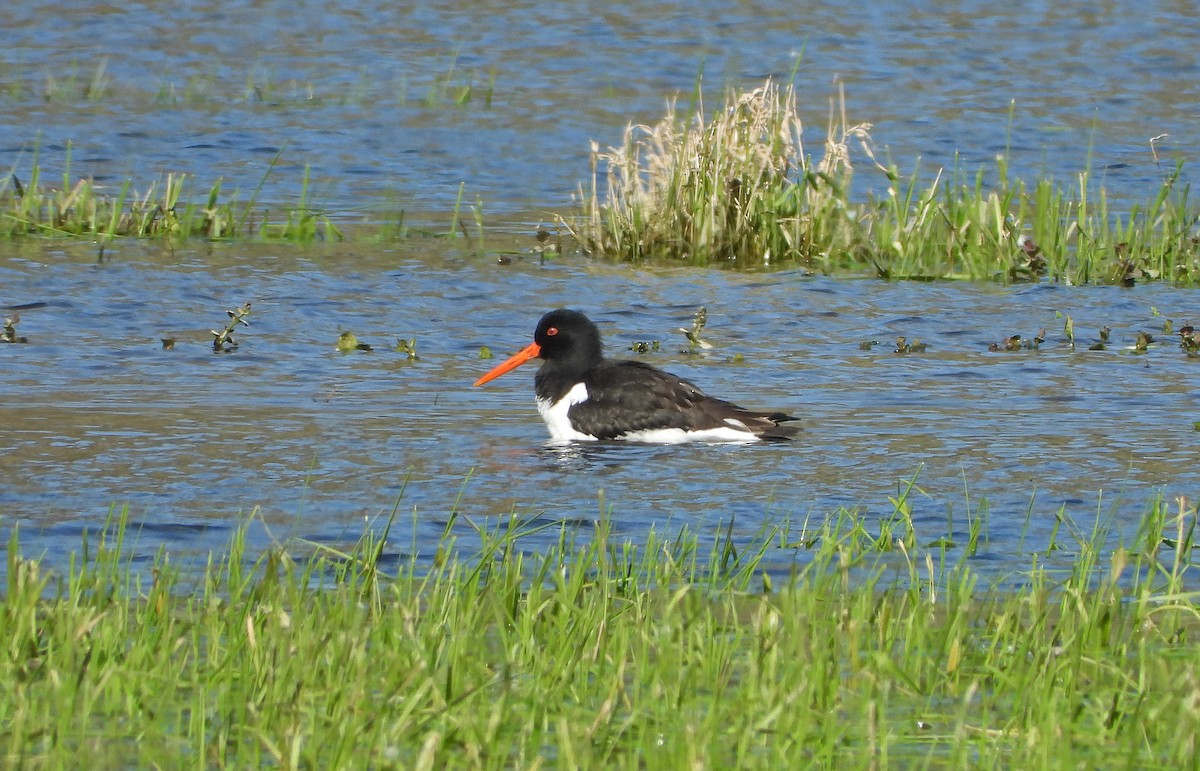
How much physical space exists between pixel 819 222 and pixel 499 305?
9.63 feet

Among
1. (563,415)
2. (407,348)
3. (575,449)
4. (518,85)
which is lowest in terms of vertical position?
(575,449)

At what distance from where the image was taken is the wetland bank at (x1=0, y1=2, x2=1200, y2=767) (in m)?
5.42

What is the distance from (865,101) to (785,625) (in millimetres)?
19344

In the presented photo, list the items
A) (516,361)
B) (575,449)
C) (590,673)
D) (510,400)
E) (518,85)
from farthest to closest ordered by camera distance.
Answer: (518,85) → (510,400) → (516,361) → (575,449) → (590,673)

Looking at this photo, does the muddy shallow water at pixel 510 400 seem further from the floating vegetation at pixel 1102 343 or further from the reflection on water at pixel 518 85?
the reflection on water at pixel 518 85

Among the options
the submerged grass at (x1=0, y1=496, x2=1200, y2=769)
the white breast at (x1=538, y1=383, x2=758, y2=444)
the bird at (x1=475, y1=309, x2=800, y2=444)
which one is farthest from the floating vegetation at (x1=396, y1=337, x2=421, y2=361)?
the submerged grass at (x1=0, y1=496, x2=1200, y2=769)

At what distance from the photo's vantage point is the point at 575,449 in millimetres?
10266

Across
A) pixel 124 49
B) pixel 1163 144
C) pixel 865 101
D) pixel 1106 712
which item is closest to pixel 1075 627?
pixel 1106 712

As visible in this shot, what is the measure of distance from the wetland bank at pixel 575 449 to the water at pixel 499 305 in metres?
0.06

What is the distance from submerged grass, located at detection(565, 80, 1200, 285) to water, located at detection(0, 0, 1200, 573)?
355 millimetres

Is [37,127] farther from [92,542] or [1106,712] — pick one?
[1106,712]

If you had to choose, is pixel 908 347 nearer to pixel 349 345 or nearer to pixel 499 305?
pixel 499 305

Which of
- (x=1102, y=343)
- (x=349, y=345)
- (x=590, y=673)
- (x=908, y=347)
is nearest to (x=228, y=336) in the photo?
(x=349, y=345)

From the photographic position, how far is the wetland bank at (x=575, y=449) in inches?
213
